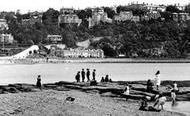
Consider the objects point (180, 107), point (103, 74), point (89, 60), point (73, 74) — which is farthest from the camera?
point (89, 60)

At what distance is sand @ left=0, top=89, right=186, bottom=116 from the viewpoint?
71.9 ft

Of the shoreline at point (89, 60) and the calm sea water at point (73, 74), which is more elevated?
the shoreline at point (89, 60)

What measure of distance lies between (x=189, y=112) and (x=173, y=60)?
168 meters

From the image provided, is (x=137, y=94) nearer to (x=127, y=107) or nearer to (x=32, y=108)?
(x=127, y=107)

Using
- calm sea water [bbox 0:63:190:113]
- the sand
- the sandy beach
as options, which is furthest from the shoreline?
the sand

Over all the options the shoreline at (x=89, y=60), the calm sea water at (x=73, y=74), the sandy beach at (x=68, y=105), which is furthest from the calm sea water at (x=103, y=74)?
the shoreline at (x=89, y=60)

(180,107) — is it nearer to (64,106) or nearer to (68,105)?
(68,105)

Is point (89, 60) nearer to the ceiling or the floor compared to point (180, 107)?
nearer to the ceiling

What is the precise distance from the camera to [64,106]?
77.7ft


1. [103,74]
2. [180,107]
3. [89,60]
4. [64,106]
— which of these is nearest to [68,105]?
[64,106]

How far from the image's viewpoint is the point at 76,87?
34.2 m

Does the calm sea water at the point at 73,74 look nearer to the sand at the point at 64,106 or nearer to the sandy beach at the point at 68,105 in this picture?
the sandy beach at the point at 68,105

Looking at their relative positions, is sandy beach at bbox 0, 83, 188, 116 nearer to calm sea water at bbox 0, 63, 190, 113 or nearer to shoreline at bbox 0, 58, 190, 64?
calm sea water at bbox 0, 63, 190, 113

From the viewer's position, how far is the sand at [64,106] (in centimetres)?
2191
